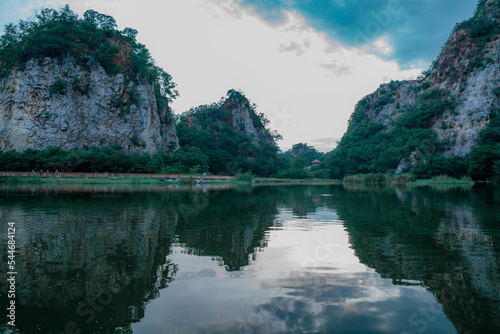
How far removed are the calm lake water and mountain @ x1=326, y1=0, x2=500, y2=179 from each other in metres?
64.3

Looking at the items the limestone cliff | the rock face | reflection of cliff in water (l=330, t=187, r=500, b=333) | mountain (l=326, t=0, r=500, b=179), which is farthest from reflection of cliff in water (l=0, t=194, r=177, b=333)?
the limestone cliff

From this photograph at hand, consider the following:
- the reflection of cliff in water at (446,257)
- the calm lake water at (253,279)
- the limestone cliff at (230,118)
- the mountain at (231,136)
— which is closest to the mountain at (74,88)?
the mountain at (231,136)

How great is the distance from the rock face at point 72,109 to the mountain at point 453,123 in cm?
→ 6080

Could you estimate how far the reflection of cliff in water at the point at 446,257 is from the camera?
5124mm

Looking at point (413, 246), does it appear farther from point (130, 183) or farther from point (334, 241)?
point (130, 183)

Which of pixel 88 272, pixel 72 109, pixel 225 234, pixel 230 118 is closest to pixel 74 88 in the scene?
pixel 72 109

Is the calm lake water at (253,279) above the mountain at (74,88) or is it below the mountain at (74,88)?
below

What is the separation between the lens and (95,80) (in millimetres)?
70188

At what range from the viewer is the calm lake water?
4.66 metres

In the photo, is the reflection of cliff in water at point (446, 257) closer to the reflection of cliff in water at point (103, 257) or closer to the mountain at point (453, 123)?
the reflection of cliff in water at point (103, 257)

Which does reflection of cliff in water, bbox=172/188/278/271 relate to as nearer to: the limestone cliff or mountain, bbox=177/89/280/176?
mountain, bbox=177/89/280/176

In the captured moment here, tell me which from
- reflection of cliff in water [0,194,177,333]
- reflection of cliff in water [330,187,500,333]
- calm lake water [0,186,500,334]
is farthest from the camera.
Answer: reflection of cliff in water [330,187,500,333]

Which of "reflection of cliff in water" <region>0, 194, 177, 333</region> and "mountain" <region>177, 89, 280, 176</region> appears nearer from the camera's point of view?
"reflection of cliff in water" <region>0, 194, 177, 333</region>

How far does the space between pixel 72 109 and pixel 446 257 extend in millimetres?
72668
